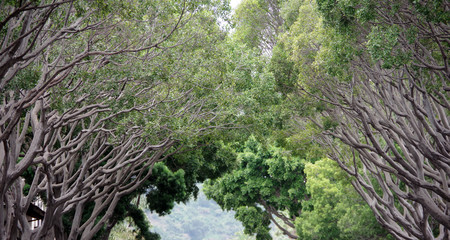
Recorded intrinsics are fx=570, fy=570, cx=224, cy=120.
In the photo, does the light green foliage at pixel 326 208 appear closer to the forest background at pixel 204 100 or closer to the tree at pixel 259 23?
the forest background at pixel 204 100

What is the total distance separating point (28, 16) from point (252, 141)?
80.8ft

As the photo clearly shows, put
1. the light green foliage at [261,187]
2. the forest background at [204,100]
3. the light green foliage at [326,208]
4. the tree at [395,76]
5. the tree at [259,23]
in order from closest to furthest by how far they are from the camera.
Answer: the forest background at [204,100]
the tree at [395,76]
the light green foliage at [326,208]
the tree at [259,23]
the light green foliage at [261,187]

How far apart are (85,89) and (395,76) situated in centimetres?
730

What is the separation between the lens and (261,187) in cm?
3109

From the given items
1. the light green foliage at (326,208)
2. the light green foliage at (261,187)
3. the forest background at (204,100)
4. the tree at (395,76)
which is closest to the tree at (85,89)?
the forest background at (204,100)

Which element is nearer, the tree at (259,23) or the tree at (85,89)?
the tree at (85,89)

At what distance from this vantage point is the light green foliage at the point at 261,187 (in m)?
30.4

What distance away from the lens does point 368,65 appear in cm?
1404

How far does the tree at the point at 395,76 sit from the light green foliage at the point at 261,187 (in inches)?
530

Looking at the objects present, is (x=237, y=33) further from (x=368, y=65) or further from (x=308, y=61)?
(x=368, y=65)

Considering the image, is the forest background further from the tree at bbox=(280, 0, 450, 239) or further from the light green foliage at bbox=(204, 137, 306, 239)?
the light green foliage at bbox=(204, 137, 306, 239)

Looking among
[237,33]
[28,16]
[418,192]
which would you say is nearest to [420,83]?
[418,192]

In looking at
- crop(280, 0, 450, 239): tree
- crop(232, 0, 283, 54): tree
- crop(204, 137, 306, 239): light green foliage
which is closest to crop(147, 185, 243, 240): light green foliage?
crop(204, 137, 306, 239): light green foliage

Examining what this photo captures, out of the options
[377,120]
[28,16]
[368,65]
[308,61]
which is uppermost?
[28,16]
